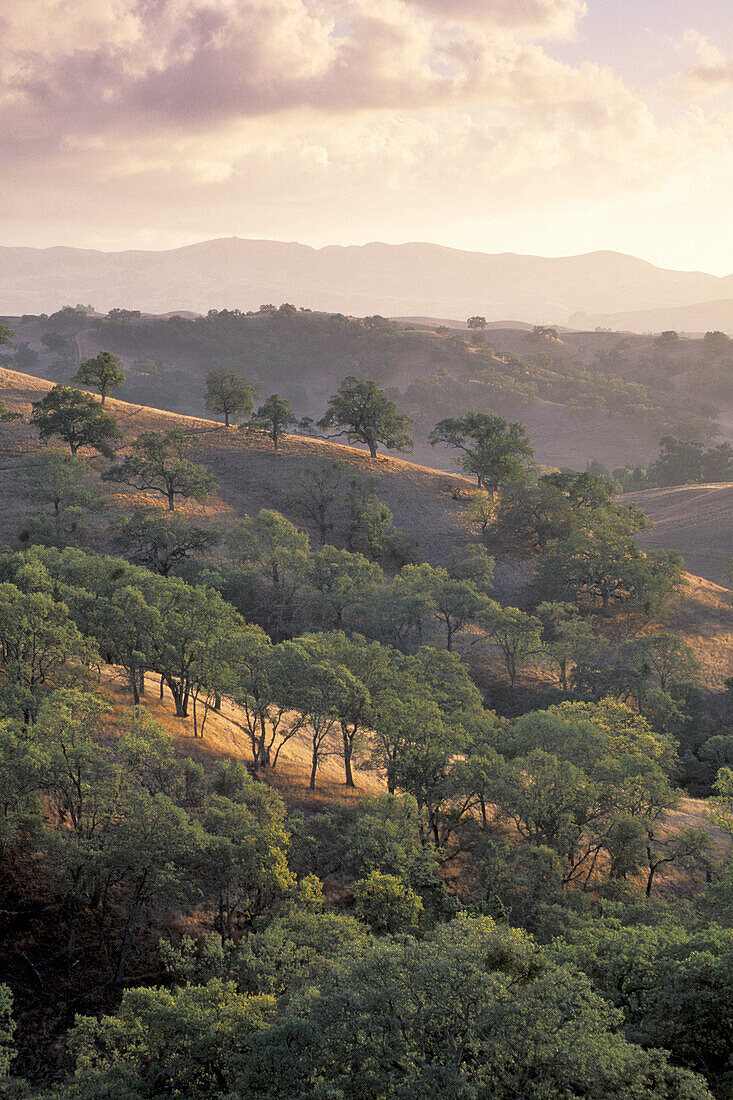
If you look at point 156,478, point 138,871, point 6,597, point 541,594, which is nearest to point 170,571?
point 156,478

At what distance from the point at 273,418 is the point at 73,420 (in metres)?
28.2

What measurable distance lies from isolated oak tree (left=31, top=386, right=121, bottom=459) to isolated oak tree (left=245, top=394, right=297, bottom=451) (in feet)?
74.7

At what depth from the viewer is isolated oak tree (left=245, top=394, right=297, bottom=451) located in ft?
320

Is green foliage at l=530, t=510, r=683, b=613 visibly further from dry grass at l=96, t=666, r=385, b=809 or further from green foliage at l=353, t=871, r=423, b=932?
green foliage at l=353, t=871, r=423, b=932

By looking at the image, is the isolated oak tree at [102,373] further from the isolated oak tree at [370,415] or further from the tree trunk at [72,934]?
the tree trunk at [72,934]

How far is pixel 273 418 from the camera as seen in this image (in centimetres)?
9775

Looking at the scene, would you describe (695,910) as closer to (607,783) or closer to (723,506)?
(607,783)

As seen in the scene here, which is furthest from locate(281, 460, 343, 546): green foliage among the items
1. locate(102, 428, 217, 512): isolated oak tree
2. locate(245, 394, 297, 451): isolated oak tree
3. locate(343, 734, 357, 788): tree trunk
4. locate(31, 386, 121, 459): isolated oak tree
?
locate(343, 734, 357, 788): tree trunk

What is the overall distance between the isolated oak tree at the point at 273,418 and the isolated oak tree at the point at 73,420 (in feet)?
74.7

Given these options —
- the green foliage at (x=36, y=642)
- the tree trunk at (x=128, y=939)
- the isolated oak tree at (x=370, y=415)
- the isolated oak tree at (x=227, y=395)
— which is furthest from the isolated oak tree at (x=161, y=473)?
the tree trunk at (x=128, y=939)

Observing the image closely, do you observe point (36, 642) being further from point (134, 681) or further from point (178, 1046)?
point (178, 1046)

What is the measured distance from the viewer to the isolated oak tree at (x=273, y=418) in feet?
320

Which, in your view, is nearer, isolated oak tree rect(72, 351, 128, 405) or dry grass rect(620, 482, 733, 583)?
isolated oak tree rect(72, 351, 128, 405)

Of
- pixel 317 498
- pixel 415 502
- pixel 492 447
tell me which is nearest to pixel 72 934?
pixel 317 498
